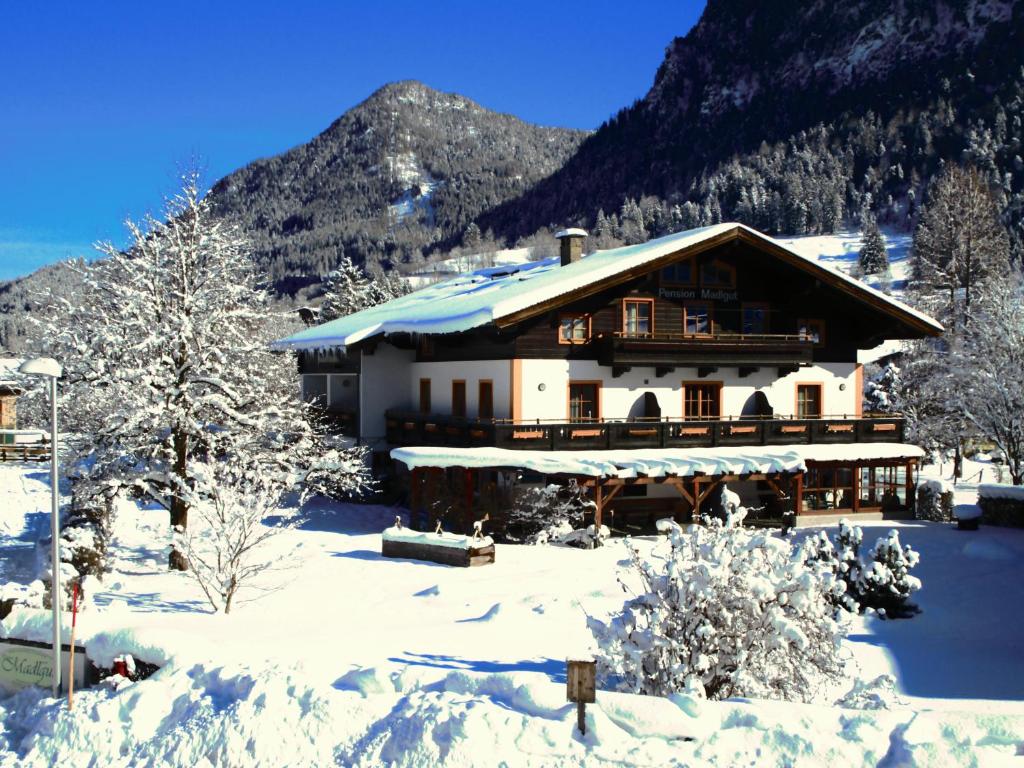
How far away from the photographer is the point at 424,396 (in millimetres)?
31219

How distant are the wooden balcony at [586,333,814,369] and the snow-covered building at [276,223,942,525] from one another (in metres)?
0.05

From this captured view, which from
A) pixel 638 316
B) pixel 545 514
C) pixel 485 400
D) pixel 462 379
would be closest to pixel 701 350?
pixel 638 316

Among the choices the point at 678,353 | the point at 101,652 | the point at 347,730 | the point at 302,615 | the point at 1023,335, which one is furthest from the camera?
the point at 1023,335

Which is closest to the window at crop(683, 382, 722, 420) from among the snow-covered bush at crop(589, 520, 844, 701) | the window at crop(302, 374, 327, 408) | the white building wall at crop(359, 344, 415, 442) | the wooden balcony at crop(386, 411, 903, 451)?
the wooden balcony at crop(386, 411, 903, 451)

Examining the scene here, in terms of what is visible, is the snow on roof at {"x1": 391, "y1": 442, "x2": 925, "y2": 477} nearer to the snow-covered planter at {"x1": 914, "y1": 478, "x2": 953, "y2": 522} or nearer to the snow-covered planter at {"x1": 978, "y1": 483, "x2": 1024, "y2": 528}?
the snow-covered planter at {"x1": 914, "y1": 478, "x2": 953, "y2": 522}

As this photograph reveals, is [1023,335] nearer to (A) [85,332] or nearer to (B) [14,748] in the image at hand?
(A) [85,332]

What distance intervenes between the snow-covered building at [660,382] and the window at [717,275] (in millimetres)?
47

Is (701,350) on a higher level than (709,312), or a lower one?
lower

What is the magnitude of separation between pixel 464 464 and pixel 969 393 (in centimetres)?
2165

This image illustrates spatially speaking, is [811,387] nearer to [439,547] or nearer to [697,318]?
[697,318]

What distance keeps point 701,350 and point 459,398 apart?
7.53 metres

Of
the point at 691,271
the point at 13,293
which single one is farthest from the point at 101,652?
the point at 13,293

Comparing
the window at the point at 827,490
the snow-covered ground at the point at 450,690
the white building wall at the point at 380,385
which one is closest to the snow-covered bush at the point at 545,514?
the snow-covered ground at the point at 450,690

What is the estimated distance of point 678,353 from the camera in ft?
88.7
